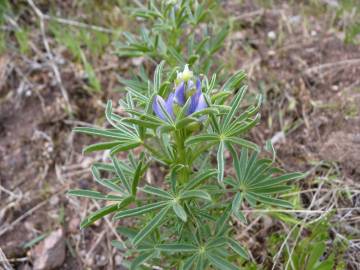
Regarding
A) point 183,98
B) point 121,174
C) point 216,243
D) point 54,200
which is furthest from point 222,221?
point 54,200

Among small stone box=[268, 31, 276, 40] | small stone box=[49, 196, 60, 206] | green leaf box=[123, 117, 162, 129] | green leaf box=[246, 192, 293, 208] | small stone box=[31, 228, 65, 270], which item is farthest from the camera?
small stone box=[268, 31, 276, 40]

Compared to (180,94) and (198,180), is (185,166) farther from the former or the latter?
(180,94)

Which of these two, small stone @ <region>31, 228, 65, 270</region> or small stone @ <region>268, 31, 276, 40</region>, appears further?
small stone @ <region>268, 31, 276, 40</region>

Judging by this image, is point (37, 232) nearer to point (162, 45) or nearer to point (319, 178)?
point (162, 45)

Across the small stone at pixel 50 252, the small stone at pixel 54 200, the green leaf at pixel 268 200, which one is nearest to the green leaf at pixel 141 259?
the green leaf at pixel 268 200

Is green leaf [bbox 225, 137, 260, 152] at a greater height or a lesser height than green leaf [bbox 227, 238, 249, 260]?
greater

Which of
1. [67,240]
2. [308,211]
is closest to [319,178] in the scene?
[308,211]

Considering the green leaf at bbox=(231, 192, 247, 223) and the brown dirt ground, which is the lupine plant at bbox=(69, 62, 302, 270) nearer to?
the green leaf at bbox=(231, 192, 247, 223)

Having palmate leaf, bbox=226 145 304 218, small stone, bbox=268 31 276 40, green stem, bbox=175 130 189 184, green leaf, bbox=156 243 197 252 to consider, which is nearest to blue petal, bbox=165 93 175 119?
green stem, bbox=175 130 189 184
